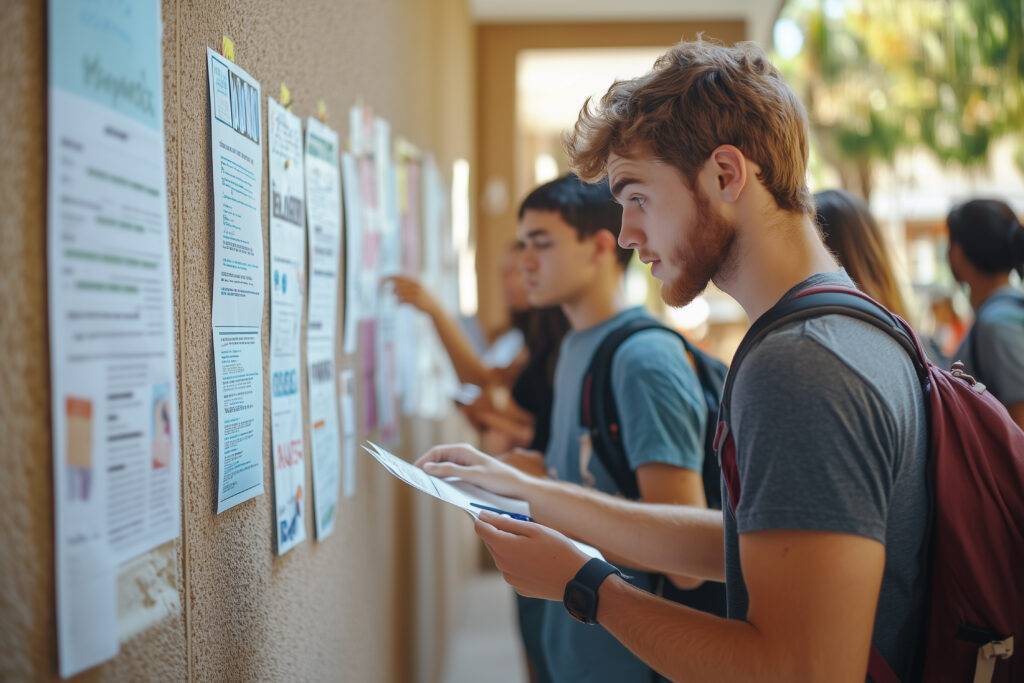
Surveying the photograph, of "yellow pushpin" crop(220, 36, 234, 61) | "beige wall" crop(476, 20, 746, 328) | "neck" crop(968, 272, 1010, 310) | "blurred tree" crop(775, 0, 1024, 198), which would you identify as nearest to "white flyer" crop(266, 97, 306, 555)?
"yellow pushpin" crop(220, 36, 234, 61)

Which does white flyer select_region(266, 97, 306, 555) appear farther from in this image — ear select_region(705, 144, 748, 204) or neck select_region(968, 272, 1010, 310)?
neck select_region(968, 272, 1010, 310)

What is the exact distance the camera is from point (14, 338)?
0.82m

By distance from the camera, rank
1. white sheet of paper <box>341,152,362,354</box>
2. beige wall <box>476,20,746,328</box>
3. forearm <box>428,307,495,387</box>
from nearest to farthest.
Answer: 1. white sheet of paper <box>341,152,362,354</box>
2. forearm <box>428,307,495,387</box>
3. beige wall <box>476,20,746,328</box>

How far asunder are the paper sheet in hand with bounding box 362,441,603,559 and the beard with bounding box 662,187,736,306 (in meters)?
0.39

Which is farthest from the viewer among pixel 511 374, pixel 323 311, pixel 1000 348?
pixel 511 374

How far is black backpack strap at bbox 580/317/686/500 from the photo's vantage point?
1.98 metres

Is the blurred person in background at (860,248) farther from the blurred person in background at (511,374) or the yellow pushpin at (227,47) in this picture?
the yellow pushpin at (227,47)

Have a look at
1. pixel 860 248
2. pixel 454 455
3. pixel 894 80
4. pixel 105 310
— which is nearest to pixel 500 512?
pixel 454 455

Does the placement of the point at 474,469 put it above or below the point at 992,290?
below

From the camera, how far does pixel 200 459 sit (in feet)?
4.03

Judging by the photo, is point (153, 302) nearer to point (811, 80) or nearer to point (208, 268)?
point (208, 268)

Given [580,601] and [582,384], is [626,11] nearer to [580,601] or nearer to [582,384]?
[582,384]

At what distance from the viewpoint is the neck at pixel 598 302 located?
2303mm

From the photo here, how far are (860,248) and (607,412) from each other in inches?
32.6
